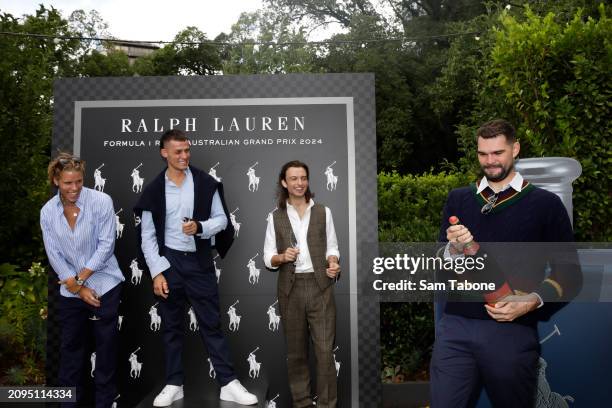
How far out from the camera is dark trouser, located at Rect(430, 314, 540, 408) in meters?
2.85

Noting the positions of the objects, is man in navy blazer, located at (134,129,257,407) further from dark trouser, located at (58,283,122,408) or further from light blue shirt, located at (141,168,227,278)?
dark trouser, located at (58,283,122,408)

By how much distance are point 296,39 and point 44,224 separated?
16.3 metres

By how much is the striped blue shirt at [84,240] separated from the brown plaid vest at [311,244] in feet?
3.61

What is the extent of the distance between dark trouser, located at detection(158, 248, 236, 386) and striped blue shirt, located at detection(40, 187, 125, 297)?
1.28ft

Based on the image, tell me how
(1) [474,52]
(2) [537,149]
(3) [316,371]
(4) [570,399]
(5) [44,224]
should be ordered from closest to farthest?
1. (4) [570,399]
2. (5) [44,224]
3. (3) [316,371]
4. (2) [537,149]
5. (1) [474,52]

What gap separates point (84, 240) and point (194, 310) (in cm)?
87

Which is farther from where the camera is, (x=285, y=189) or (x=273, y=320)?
(x=273, y=320)

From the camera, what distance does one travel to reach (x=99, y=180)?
4.39 m

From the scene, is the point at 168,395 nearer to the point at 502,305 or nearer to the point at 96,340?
the point at 96,340

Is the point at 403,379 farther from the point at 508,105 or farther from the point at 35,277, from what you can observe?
the point at 35,277

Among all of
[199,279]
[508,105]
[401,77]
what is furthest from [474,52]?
[199,279]

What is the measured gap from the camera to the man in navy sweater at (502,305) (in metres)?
2.85

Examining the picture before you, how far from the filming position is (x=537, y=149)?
4.76 metres

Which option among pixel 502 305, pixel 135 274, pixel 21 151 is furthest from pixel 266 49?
pixel 502 305
